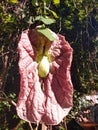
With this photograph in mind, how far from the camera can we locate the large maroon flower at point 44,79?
1.90 feet

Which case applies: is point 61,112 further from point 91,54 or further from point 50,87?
point 91,54

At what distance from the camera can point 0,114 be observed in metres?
2.67

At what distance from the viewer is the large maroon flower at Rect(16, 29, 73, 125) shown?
1.90ft

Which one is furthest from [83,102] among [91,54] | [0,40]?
[0,40]

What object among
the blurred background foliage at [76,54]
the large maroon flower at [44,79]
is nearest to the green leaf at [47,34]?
the large maroon flower at [44,79]

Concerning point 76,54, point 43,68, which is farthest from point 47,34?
point 76,54

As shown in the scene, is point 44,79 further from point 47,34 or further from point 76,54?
point 76,54

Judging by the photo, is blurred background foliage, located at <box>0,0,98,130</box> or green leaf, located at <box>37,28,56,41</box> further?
blurred background foliage, located at <box>0,0,98,130</box>

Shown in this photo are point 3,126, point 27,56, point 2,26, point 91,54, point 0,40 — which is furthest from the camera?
point 91,54

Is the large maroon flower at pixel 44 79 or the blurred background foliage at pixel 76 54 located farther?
the blurred background foliage at pixel 76 54

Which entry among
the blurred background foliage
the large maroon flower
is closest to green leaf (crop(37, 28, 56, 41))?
the large maroon flower

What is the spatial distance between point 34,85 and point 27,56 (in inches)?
2.1

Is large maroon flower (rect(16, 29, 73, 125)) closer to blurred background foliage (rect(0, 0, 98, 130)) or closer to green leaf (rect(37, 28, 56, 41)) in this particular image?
green leaf (rect(37, 28, 56, 41))

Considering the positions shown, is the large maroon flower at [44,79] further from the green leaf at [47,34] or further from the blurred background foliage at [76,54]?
the blurred background foliage at [76,54]
